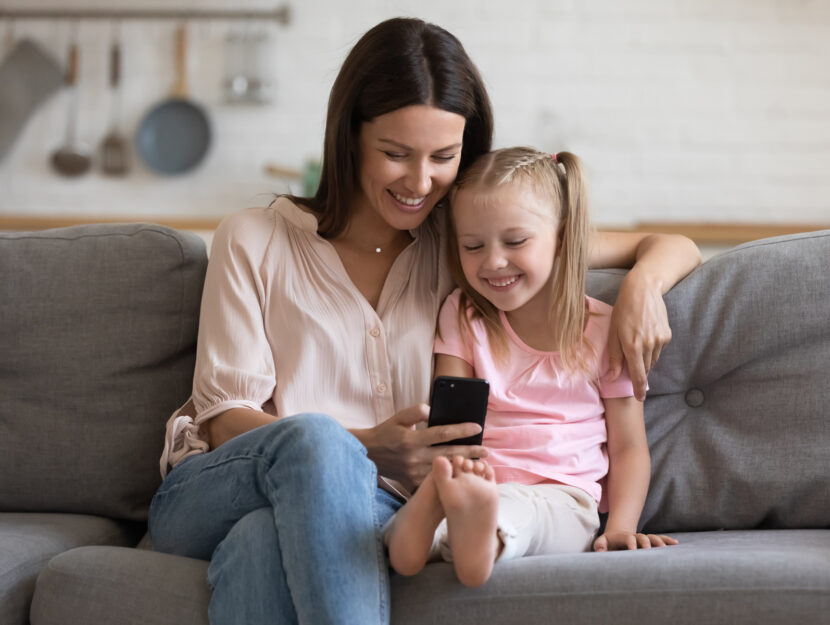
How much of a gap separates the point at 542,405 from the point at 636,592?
1.45ft

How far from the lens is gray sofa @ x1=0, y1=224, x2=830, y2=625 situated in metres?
1.54

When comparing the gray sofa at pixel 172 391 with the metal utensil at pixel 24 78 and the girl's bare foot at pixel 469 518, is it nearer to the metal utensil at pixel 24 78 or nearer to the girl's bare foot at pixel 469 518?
the girl's bare foot at pixel 469 518

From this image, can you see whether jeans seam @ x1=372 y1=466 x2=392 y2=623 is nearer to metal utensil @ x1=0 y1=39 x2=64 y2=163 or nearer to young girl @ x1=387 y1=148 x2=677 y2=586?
young girl @ x1=387 y1=148 x2=677 y2=586

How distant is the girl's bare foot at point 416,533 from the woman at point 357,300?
0.19ft

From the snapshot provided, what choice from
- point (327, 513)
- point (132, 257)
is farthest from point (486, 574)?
point (132, 257)

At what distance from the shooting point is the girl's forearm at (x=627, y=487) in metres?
1.48

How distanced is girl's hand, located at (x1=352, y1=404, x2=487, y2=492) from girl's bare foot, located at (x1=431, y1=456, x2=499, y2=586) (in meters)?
0.15

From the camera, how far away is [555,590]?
1189mm

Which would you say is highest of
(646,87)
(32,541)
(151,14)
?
(151,14)

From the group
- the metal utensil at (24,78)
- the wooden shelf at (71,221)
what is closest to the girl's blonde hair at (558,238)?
the wooden shelf at (71,221)

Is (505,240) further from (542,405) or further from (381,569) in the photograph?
(381,569)

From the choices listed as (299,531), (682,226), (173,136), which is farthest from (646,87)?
(299,531)

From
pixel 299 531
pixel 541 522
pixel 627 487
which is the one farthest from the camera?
pixel 627 487

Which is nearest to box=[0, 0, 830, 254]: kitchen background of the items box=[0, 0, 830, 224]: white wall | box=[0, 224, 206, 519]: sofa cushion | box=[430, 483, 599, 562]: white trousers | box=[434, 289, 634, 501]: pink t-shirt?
box=[0, 0, 830, 224]: white wall
